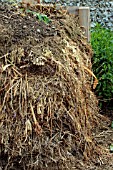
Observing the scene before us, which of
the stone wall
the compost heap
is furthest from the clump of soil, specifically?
the stone wall

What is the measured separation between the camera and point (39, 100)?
2.92 metres

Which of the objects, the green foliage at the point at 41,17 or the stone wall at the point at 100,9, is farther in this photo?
the stone wall at the point at 100,9

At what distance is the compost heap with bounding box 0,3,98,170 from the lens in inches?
114

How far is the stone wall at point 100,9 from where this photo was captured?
742 cm

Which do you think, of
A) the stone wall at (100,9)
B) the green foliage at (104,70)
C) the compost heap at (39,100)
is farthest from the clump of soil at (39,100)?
the stone wall at (100,9)

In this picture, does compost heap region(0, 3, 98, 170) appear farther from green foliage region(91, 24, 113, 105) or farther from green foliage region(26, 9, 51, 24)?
green foliage region(91, 24, 113, 105)

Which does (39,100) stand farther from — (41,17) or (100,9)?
(100,9)

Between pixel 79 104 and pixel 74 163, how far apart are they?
0.45 m

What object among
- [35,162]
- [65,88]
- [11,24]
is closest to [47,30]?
[11,24]

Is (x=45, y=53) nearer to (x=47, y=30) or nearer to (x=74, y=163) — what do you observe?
(x=47, y=30)

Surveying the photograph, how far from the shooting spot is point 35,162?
2.93m

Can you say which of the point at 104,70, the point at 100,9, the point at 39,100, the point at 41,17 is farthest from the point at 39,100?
the point at 100,9

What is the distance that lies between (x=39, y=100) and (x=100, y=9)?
488 centimetres

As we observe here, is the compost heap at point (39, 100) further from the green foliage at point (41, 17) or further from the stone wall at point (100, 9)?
the stone wall at point (100, 9)
